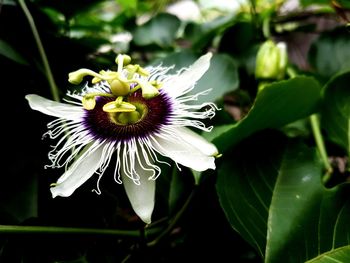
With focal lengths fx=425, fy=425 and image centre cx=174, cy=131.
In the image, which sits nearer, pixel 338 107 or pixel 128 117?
pixel 128 117

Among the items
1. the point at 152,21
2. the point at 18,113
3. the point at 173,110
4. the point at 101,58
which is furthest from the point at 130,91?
the point at 152,21

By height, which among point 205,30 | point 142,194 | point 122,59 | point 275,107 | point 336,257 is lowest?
point 336,257

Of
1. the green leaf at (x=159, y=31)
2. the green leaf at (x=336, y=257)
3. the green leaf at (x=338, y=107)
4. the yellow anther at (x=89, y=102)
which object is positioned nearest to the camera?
the green leaf at (x=336, y=257)

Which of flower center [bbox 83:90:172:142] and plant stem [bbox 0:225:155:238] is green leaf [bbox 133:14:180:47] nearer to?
flower center [bbox 83:90:172:142]

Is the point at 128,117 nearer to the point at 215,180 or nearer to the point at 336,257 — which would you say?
the point at 215,180

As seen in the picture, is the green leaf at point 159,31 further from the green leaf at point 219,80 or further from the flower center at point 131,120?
the flower center at point 131,120

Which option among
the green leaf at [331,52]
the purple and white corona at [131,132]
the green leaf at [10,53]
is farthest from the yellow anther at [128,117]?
the green leaf at [331,52]

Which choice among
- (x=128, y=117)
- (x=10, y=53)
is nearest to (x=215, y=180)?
(x=128, y=117)

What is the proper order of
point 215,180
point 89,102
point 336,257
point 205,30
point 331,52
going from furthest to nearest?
point 205,30 → point 331,52 → point 215,180 → point 89,102 → point 336,257
